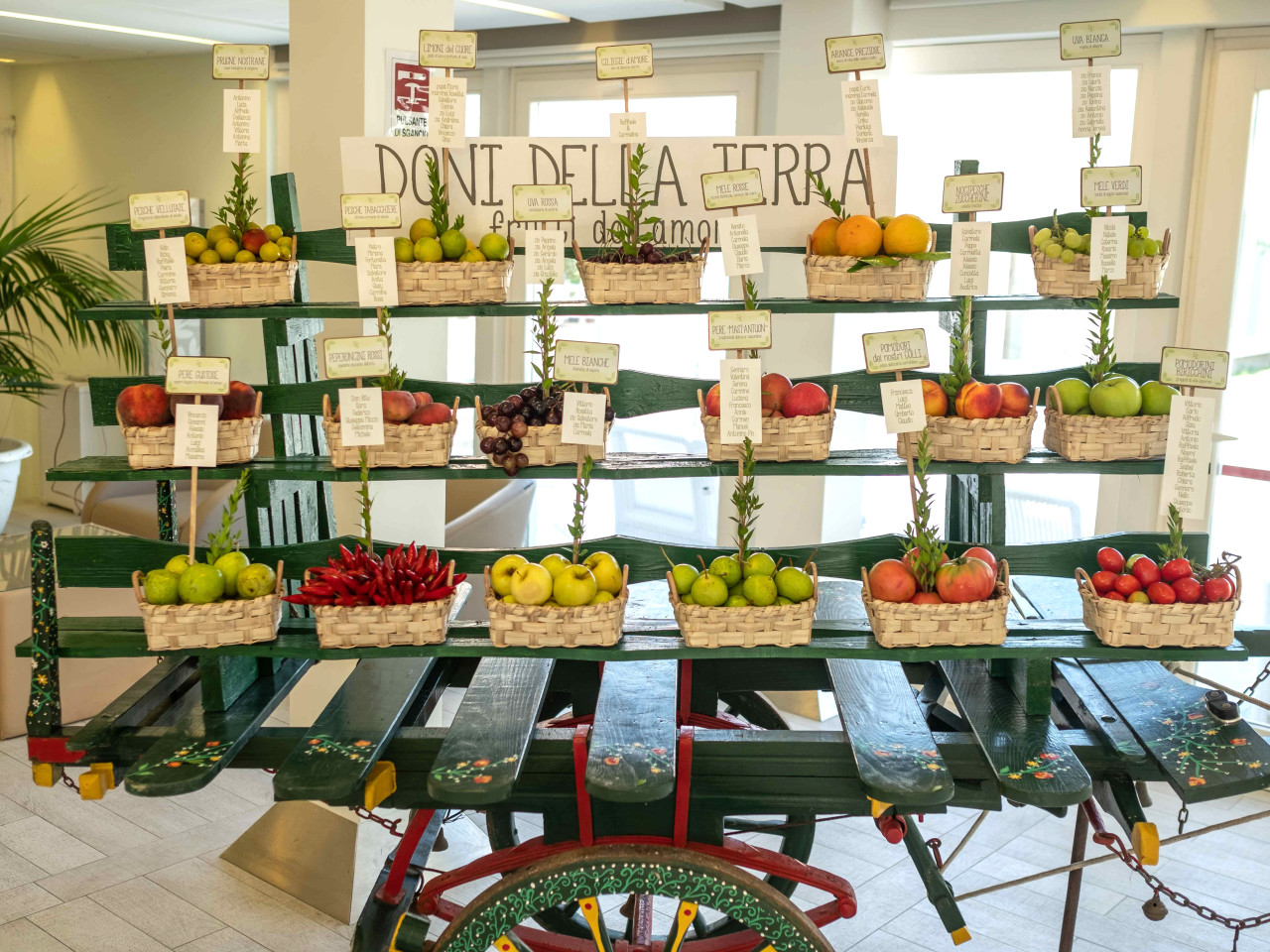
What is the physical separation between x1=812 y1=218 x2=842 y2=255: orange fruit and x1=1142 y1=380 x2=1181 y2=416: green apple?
2.13 ft

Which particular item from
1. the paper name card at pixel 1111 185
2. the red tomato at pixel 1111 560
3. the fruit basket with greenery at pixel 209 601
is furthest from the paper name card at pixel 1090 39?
the fruit basket with greenery at pixel 209 601

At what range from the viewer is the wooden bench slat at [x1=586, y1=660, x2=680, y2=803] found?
6.18 ft

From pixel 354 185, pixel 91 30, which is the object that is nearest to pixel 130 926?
pixel 354 185

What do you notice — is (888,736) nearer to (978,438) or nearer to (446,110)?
(978,438)

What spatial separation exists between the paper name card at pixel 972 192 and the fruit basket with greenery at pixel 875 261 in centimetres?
8

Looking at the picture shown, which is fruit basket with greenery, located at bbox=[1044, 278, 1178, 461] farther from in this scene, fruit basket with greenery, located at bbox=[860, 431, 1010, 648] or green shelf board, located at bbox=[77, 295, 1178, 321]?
fruit basket with greenery, located at bbox=[860, 431, 1010, 648]

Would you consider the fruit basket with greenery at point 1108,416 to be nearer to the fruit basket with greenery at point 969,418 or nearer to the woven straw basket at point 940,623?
the fruit basket with greenery at point 969,418

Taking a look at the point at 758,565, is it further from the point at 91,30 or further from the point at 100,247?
the point at 100,247

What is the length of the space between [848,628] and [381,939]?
3.27 ft

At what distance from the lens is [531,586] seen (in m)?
2.08

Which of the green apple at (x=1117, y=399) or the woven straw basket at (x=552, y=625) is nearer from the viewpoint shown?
the woven straw basket at (x=552, y=625)

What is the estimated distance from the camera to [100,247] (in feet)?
21.6

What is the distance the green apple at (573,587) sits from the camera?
→ 2098 mm

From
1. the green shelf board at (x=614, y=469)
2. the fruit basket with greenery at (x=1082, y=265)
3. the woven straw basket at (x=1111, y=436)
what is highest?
the fruit basket with greenery at (x=1082, y=265)
